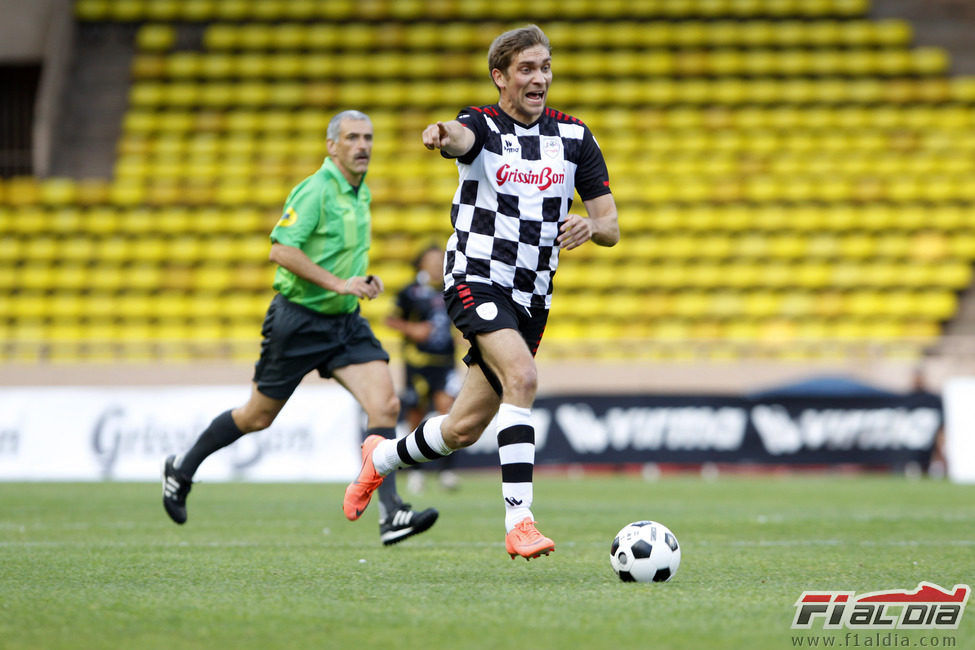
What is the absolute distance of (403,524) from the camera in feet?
18.8

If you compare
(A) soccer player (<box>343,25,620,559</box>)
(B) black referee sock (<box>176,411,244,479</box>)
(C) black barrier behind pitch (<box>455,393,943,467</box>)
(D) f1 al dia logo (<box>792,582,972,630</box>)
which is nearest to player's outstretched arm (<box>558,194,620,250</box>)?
(A) soccer player (<box>343,25,620,559</box>)

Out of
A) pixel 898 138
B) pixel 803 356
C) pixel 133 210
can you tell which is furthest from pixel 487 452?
pixel 898 138

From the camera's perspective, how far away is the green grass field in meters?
3.34

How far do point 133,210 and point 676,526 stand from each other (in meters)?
12.9

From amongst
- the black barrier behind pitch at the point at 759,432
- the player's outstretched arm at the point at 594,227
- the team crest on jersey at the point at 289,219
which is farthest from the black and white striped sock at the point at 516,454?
the black barrier behind pitch at the point at 759,432

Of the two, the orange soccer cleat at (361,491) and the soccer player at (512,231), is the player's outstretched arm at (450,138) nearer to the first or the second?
the soccer player at (512,231)

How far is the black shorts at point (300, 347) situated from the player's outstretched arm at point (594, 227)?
Answer: 1494mm

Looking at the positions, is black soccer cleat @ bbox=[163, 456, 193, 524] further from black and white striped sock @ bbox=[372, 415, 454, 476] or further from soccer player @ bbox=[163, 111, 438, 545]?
black and white striped sock @ bbox=[372, 415, 454, 476]

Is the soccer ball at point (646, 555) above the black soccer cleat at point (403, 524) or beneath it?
above

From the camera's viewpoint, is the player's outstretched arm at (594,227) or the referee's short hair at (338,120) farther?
the referee's short hair at (338,120)

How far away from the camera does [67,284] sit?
16.9 m

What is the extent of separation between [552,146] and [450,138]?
1.90 ft

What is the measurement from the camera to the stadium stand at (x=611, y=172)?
1638 cm

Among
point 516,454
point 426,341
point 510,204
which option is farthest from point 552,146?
point 426,341
